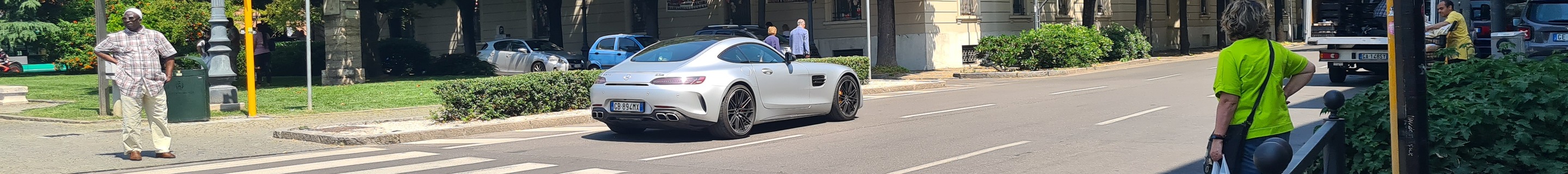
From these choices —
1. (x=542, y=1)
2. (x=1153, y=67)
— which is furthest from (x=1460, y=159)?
(x=542, y=1)

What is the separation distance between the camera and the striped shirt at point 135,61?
9.46m

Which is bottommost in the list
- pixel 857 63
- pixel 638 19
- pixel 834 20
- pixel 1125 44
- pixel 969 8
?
pixel 857 63

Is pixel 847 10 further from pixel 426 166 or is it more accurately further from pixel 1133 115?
pixel 426 166

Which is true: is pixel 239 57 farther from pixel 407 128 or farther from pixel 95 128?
pixel 407 128

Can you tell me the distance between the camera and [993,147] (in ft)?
31.8

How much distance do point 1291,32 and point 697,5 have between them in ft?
77.1

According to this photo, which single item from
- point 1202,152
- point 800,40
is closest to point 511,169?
point 1202,152

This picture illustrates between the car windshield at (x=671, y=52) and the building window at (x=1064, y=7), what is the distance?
24.2 metres

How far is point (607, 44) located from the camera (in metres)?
29.8

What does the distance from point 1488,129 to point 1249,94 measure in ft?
3.21

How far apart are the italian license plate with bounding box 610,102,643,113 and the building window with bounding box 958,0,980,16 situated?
20882 millimetres

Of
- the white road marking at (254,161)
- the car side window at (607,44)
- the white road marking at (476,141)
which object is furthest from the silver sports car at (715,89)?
the car side window at (607,44)

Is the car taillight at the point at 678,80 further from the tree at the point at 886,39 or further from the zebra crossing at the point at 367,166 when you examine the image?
the tree at the point at 886,39

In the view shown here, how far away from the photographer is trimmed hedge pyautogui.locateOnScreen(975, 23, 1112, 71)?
963 inches
